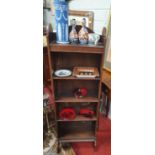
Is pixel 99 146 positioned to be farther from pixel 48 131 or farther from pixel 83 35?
pixel 83 35

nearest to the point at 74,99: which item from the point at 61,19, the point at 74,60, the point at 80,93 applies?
the point at 80,93

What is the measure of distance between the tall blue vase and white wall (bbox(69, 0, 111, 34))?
697mm

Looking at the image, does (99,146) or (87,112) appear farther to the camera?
(99,146)

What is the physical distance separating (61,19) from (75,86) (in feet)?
2.20

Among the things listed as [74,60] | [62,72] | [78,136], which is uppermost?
[74,60]

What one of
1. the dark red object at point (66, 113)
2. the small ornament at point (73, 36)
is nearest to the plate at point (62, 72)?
the small ornament at point (73, 36)

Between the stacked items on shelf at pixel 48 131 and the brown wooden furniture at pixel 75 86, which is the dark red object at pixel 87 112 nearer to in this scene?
the brown wooden furniture at pixel 75 86

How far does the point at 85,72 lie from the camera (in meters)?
1.54

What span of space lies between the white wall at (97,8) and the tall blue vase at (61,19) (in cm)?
70

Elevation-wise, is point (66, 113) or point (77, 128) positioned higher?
point (66, 113)
